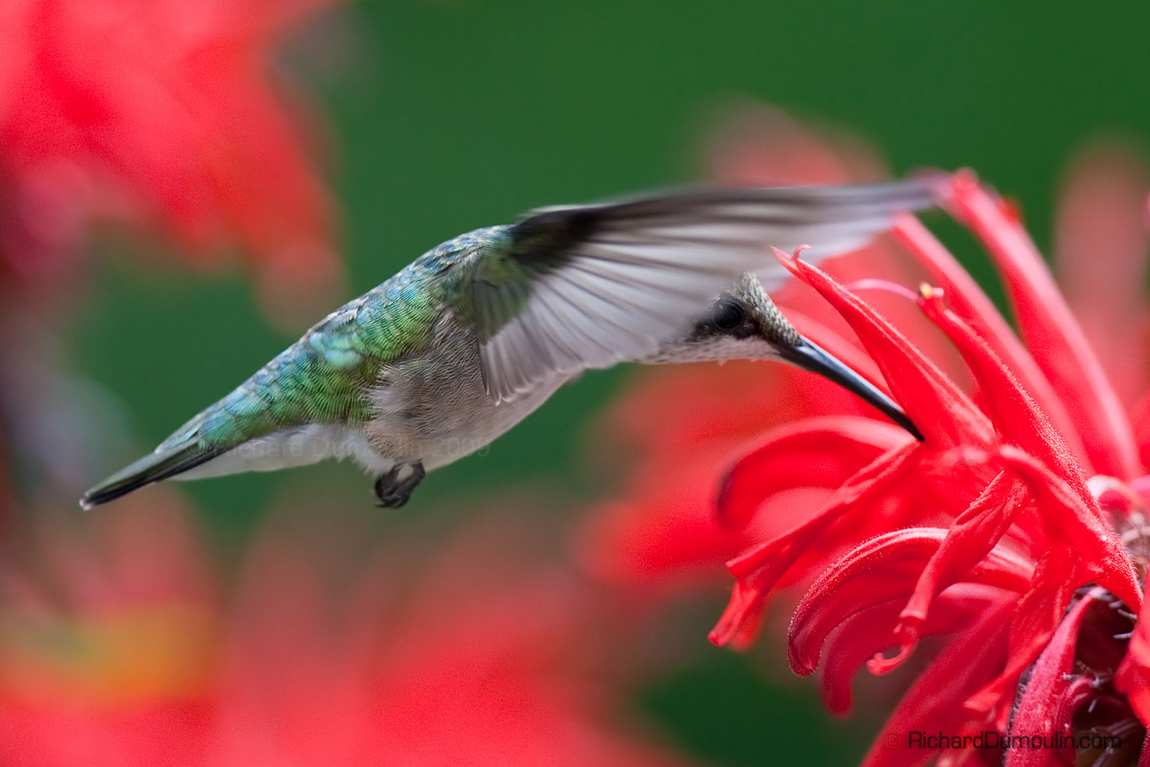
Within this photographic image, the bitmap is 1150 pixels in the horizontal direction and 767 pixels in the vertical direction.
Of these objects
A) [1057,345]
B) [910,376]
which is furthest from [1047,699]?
[1057,345]

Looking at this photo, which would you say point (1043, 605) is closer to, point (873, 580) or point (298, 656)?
point (873, 580)

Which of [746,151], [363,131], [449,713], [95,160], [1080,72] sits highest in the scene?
[1080,72]

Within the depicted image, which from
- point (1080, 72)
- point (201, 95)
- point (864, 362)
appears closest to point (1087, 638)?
point (864, 362)

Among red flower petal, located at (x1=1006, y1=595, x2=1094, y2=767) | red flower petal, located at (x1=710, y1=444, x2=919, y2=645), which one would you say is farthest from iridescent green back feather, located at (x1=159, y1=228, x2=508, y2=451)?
red flower petal, located at (x1=1006, y1=595, x2=1094, y2=767)

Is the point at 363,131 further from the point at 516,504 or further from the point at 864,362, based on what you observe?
the point at 864,362

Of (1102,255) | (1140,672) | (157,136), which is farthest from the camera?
(1102,255)

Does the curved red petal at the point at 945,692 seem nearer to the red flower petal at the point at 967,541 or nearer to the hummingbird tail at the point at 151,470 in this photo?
the red flower petal at the point at 967,541

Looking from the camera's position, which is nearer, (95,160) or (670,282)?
(670,282)
